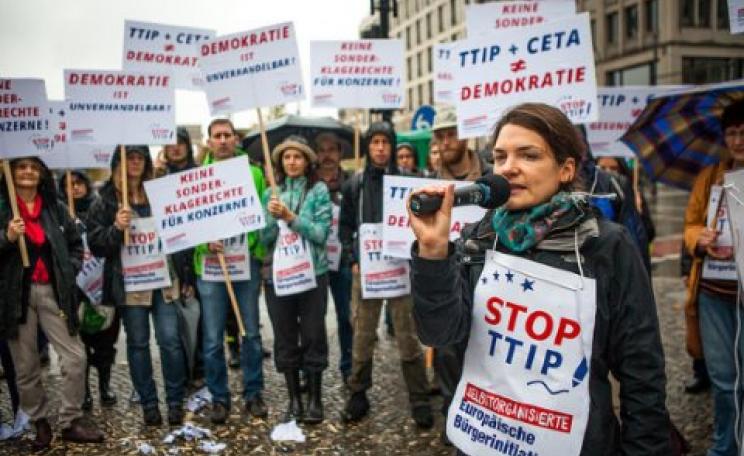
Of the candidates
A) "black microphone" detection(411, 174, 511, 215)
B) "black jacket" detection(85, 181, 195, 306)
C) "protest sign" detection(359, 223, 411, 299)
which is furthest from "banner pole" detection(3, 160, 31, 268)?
"black microphone" detection(411, 174, 511, 215)

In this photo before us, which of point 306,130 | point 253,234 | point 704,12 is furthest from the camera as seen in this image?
point 704,12

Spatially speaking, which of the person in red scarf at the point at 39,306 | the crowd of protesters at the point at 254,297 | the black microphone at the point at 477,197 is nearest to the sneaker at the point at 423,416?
the crowd of protesters at the point at 254,297

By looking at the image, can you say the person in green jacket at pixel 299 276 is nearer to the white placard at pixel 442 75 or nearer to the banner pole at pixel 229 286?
the banner pole at pixel 229 286

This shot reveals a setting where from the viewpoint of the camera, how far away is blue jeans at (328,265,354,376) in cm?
571

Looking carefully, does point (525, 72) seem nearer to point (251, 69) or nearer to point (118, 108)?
point (251, 69)

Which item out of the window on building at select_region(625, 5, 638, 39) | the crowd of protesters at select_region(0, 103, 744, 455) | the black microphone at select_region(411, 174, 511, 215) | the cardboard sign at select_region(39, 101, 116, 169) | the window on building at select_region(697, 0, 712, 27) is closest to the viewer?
the black microphone at select_region(411, 174, 511, 215)

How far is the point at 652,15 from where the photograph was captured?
34.7 meters

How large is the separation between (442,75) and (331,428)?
443 cm

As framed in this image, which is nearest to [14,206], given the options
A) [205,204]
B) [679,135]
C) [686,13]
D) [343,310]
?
[205,204]

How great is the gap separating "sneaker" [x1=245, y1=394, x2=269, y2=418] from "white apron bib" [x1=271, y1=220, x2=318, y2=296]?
104cm

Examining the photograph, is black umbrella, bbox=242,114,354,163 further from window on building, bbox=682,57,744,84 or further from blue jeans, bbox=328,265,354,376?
window on building, bbox=682,57,744,84

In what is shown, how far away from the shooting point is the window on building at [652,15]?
34281 millimetres

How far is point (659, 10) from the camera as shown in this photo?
3388cm

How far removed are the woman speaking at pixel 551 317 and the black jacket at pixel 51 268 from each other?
345cm
